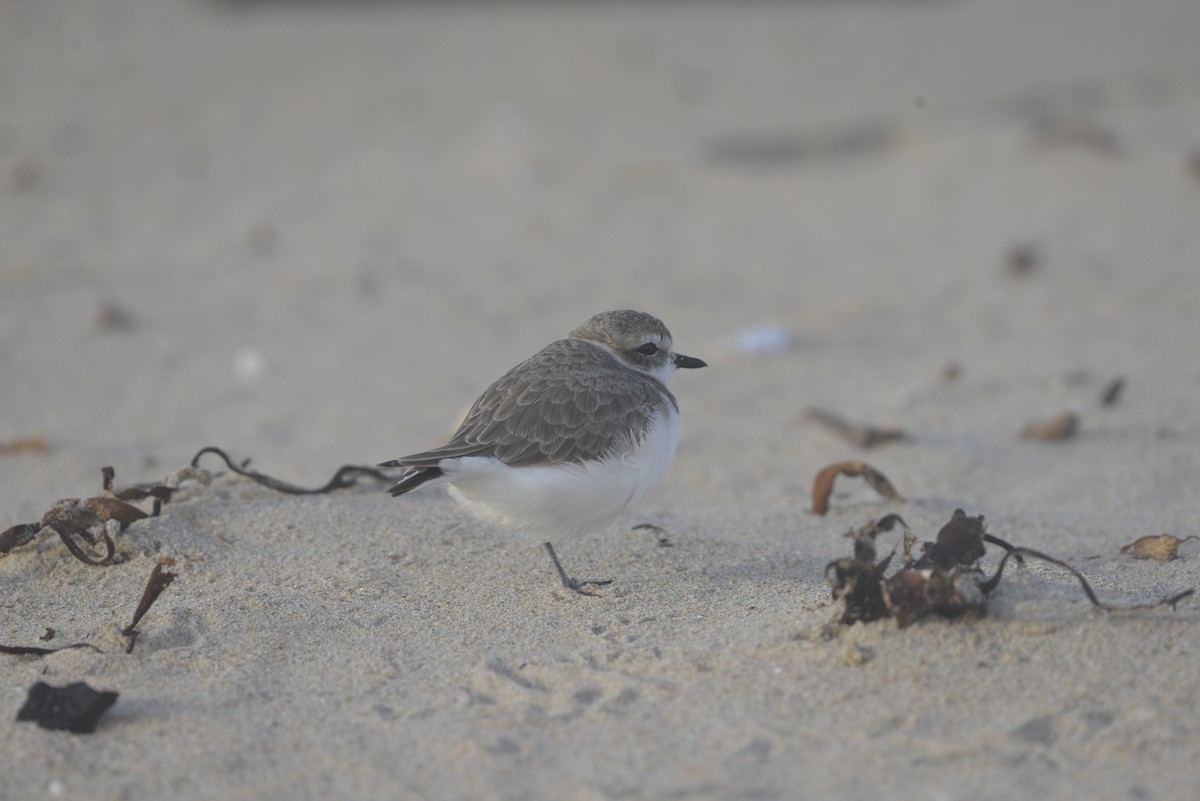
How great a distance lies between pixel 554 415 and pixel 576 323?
391cm

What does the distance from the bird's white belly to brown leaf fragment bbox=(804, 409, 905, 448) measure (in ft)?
6.69

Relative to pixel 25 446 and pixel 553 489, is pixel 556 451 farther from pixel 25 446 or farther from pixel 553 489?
pixel 25 446

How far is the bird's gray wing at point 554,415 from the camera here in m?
4.25

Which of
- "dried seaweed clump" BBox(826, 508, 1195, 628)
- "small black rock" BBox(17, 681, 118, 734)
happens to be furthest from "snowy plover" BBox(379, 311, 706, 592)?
"small black rock" BBox(17, 681, 118, 734)

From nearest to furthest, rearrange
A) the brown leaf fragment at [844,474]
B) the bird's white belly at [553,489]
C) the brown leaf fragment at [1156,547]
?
the bird's white belly at [553,489] < the brown leaf fragment at [1156,547] < the brown leaf fragment at [844,474]

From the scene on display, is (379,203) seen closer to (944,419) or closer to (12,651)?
(944,419)

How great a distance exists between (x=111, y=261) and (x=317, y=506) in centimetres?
525

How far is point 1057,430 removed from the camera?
239 inches

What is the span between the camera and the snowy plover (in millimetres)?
4137

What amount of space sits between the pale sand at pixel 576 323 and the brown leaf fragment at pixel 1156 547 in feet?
0.28

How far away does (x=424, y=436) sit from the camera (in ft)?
21.7

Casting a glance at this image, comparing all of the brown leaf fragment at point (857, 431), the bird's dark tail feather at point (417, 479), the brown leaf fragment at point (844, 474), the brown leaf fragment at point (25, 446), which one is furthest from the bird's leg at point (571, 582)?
the brown leaf fragment at point (25, 446)

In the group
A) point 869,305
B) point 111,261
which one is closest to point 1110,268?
point 869,305

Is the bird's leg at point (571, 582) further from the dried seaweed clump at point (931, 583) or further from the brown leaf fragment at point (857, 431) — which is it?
the brown leaf fragment at point (857, 431)
